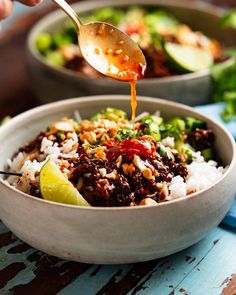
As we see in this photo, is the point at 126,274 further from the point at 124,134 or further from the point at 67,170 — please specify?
the point at 124,134

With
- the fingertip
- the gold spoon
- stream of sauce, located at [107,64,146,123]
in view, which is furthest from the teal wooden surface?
the fingertip

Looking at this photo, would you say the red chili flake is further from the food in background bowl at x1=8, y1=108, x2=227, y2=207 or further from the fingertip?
the fingertip

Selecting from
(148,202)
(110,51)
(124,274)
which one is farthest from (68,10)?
(124,274)

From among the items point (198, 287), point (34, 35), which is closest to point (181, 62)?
point (34, 35)

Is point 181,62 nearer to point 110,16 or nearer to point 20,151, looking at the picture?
point 110,16

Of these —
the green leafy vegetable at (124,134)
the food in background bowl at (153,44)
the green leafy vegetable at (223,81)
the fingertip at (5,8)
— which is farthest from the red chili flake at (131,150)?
the food in background bowl at (153,44)

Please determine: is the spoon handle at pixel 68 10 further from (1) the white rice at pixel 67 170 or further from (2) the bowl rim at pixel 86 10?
(2) the bowl rim at pixel 86 10
